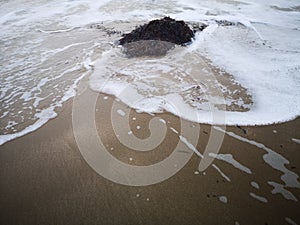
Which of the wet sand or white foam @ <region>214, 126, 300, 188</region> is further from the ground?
white foam @ <region>214, 126, 300, 188</region>

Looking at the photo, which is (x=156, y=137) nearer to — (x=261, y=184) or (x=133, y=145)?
(x=133, y=145)

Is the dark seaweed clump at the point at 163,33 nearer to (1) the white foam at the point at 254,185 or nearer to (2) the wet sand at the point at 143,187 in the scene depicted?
(2) the wet sand at the point at 143,187

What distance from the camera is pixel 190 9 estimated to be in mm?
8828

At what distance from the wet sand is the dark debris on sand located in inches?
102

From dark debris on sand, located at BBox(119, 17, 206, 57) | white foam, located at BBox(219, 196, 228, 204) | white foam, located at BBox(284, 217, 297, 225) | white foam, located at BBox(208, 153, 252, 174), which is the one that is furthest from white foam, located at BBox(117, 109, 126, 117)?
white foam, located at BBox(284, 217, 297, 225)

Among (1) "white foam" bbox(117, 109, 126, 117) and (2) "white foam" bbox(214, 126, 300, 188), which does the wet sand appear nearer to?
(2) "white foam" bbox(214, 126, 300, 188)

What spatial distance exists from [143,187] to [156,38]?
393cm

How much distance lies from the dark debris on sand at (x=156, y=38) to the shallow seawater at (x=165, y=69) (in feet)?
0.74

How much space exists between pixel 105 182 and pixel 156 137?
82 centimetres

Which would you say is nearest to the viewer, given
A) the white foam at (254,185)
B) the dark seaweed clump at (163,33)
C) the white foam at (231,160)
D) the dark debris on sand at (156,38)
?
the white foam at (254,185)

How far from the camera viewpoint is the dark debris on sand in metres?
5.11

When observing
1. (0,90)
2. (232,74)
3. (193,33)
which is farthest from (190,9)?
(0,90)

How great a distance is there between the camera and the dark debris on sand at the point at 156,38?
511 cm

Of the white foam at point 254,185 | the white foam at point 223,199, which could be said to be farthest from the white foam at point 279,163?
the white foam at point 223,199
